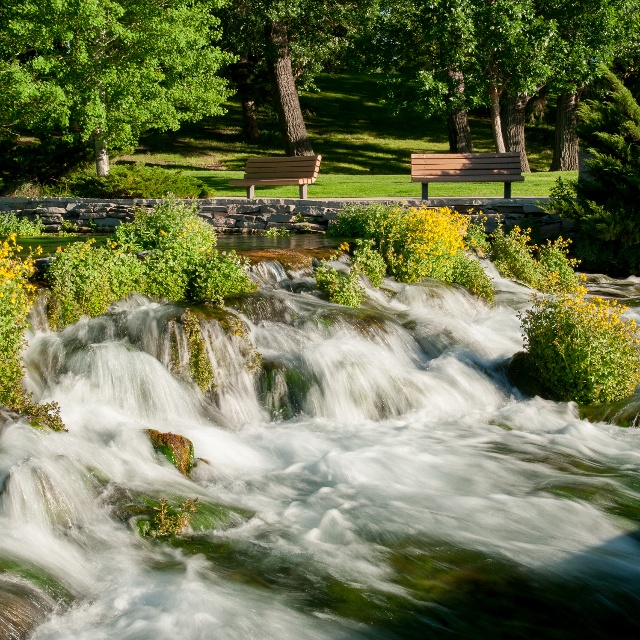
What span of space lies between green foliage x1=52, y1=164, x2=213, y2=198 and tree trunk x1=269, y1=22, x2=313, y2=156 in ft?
22.6

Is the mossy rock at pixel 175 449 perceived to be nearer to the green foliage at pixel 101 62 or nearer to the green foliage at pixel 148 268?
the green foliage at pixel 148 268

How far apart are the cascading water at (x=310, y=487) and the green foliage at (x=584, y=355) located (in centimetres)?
35

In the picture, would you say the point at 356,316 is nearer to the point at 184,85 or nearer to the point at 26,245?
the point at 26,245

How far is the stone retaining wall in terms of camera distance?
57.4 feet

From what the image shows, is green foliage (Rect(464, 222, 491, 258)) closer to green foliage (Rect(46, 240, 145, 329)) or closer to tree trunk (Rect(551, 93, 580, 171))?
green foliage (Rect(46, 240, 145, 329))

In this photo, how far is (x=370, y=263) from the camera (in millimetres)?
13008

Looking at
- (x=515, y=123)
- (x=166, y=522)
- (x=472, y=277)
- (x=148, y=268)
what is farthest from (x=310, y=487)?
(x=515, y=123)

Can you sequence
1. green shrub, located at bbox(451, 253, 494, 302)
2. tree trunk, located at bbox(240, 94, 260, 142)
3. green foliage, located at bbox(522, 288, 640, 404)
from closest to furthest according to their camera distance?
green foliage, located at bbox(522, 288, 640, 404) → green shrub, located at bbox(451, 253, 494, 302) → tree trunk, located at bbox(240, 94, 260, 142)

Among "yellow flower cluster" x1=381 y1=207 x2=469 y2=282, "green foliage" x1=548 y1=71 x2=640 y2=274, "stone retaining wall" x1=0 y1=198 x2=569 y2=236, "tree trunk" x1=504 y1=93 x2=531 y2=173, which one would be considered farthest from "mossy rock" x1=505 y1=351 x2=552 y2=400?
"tree trunk" x1=504 y1=93 x2=531 y2=173

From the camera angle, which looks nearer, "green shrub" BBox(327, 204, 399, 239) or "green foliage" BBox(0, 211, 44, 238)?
"green shrub" BBox(327, 204, 399, 239)

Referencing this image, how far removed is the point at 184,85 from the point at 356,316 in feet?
47.5

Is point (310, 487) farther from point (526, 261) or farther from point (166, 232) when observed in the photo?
point (526, 261)

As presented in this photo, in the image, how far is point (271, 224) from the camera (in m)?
18.1

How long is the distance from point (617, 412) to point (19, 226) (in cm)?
1291
